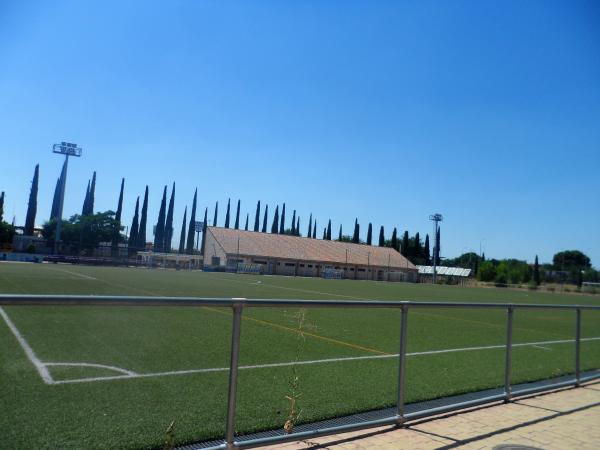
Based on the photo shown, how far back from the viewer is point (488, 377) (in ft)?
27.3

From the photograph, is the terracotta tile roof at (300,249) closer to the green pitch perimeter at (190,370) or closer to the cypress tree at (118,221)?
the cypress tree at (118,221)

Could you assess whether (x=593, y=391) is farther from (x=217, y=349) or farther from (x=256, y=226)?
(x=256, y=226)

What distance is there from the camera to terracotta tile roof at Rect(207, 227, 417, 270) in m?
91.1

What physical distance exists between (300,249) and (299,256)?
12.0ft

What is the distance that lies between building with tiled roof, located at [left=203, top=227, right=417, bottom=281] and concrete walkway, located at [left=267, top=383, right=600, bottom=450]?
74.6 metres

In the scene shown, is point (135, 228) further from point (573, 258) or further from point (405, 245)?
point (573, 258)

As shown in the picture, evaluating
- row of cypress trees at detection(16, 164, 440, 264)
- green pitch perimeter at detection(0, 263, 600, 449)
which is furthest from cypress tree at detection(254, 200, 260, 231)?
green pitch perimeter at detection(0, 263, 600, 449)

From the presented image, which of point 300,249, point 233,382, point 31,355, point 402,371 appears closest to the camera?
point 233,382

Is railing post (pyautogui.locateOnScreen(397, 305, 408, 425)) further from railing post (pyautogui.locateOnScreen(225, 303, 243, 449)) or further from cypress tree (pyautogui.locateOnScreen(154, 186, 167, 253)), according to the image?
cypress tree (pyautogui.locateOnScreen(154, 186, 167, 253))

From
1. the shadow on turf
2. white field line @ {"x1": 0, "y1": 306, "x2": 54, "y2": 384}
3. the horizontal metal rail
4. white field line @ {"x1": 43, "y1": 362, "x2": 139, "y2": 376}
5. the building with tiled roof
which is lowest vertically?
white field line @ {"x1": 0, "y1": 306, "x2": 54, "y2": 384}

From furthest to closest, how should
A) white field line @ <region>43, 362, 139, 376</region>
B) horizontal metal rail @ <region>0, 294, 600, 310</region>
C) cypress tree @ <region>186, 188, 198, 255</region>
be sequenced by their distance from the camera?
cypress tree @ <region>186, 188, 198, 255</region> < white field line @ <region>43, 362, 139, 376</region> < horizontal metal rail @ <region>0, 294, 600, 310</region>

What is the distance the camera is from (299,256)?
9619cm

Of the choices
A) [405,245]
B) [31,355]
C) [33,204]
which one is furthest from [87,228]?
[31,355]

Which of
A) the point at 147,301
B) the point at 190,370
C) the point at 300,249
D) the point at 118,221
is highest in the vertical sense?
the point at 118,221
